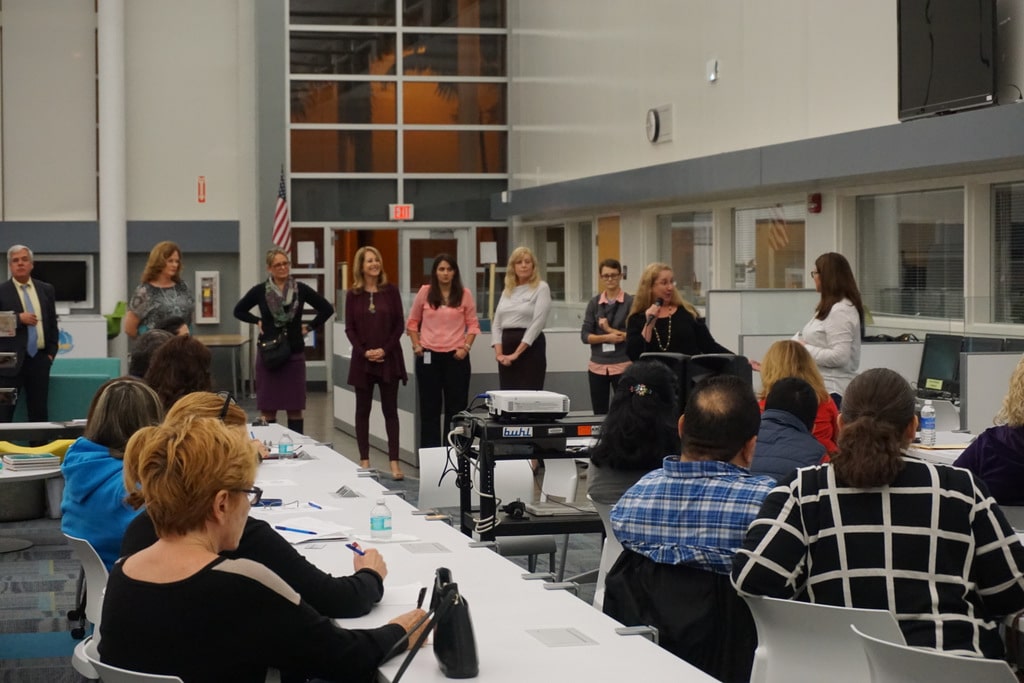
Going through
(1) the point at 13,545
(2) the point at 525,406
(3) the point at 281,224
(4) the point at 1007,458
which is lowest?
(1) the point at 13,545

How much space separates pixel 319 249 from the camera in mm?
18438

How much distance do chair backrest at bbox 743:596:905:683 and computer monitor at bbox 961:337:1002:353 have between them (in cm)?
500

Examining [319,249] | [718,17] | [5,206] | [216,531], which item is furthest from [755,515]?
[5,206]

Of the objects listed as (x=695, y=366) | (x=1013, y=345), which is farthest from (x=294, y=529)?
(x=1013, y=345)

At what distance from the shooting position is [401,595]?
3.44 m

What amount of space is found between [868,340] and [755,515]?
20.0ft

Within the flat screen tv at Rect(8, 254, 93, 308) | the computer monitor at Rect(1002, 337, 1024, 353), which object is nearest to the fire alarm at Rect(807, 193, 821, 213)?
the computer monitor at Rect(1002, 337, 1024, 353)

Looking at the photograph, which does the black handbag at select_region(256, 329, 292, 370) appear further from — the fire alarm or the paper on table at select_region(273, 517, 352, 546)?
the paper on table at select_region(273, 517, 352, 546)

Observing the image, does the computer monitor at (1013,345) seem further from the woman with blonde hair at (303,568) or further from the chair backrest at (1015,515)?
the woman with blonde hair at (303,568)

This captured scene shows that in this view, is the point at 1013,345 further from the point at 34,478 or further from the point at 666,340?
the point at 34,478

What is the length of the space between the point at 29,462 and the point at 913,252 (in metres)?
6.71

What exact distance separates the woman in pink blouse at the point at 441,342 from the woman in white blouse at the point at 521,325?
256 mm

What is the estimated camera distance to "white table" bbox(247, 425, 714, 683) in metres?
2.83

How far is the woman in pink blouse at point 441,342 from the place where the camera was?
9578 mm
